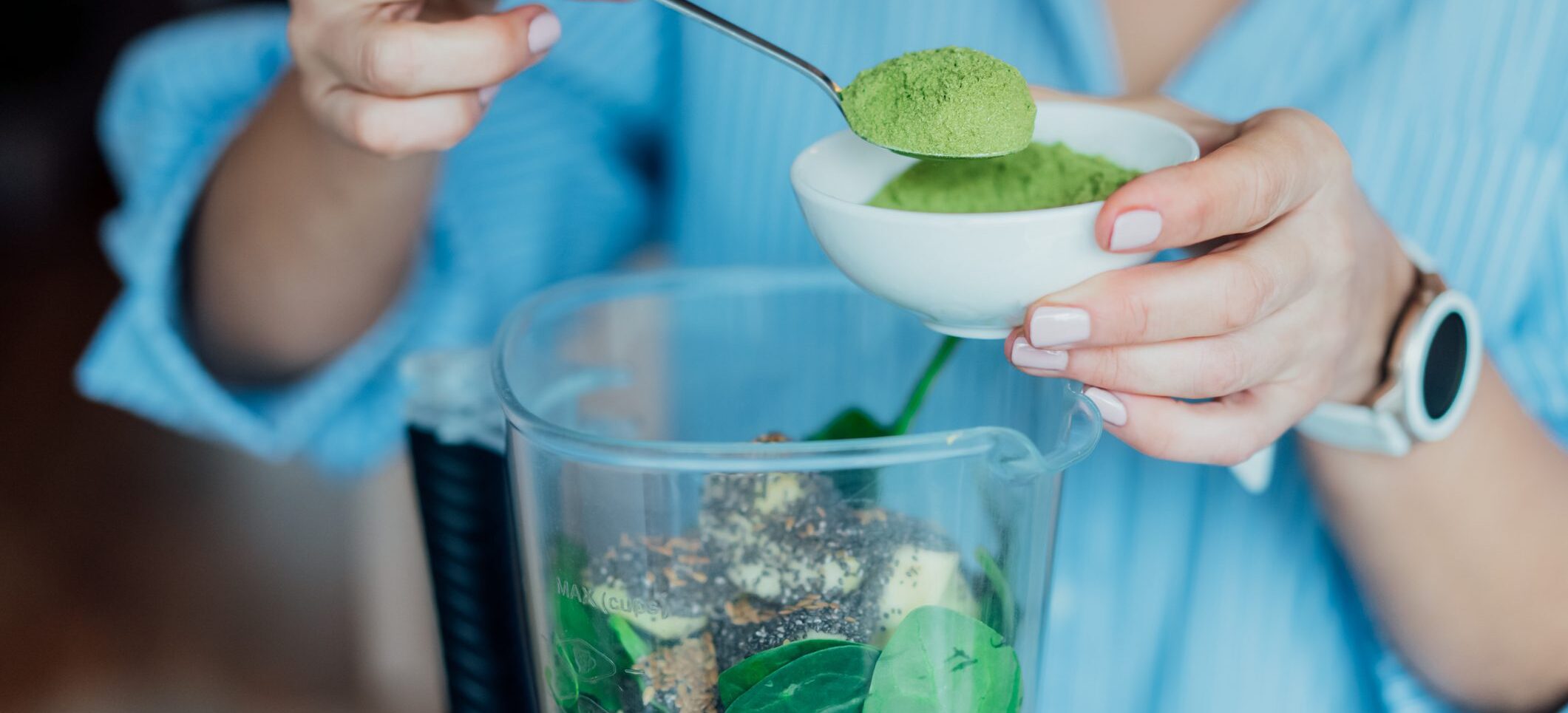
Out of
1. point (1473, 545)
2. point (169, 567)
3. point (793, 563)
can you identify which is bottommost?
point (169, 567)

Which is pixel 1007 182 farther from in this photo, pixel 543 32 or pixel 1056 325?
pixel 543 32

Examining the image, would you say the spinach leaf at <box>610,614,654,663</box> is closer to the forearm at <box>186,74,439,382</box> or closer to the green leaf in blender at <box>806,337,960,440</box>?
the green leaf in blender at <box>806,337,960,440</box>

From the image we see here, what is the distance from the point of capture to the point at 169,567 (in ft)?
6.24

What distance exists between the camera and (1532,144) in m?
0.67

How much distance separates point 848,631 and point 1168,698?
0.41 metres

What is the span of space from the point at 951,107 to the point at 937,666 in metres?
0.20

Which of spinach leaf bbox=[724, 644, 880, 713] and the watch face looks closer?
spinach leaf bbox=[724, 644, 880, 713]

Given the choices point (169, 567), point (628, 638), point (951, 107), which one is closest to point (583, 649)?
point (628, 638)

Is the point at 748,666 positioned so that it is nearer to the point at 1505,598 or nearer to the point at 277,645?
the point at 1505,598

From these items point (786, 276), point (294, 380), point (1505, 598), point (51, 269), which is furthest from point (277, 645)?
point (1505, 598)

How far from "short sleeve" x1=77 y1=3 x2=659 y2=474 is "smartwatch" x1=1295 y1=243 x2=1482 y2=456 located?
1.73 ft

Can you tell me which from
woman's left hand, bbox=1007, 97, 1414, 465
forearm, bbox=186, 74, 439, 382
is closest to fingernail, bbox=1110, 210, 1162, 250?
woman's left hand, bbox=1007, 97, 1414, 465

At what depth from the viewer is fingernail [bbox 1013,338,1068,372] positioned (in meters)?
0.42

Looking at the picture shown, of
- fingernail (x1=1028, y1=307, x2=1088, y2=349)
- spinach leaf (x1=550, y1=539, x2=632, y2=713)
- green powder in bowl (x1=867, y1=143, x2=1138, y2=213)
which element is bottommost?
spinach leaf (x1=550, y1=539, x2=632, y2=713)
